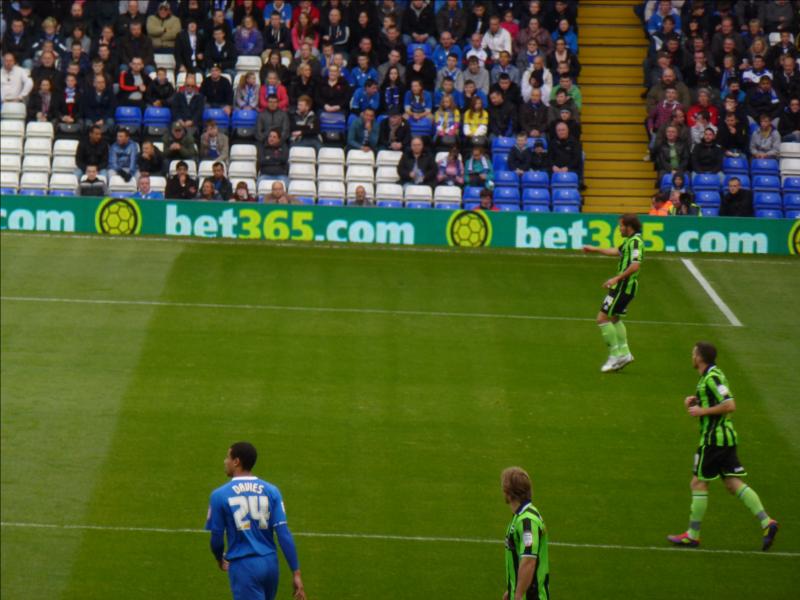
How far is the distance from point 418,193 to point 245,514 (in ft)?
50.1

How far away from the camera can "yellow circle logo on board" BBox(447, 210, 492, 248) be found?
21.8 metres

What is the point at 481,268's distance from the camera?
21312 mm

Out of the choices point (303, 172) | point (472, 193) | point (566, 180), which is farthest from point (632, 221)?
point (303, 172)

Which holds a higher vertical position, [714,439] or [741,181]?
[741,181]

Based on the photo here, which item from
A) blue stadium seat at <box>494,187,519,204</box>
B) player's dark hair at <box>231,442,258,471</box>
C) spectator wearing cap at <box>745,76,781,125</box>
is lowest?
player's dark hair at <box>231,442,258,471</box>

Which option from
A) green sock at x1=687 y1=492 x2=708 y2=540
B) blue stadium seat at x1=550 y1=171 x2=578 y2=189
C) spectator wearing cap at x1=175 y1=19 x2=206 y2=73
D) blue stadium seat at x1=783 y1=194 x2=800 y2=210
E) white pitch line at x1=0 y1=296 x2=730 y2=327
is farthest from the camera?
spectator wearing cap at x1=175 y1=19 x2=206 y2=73

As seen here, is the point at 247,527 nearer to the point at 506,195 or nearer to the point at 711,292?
the point at 711,292

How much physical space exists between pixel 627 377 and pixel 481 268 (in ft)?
15.7

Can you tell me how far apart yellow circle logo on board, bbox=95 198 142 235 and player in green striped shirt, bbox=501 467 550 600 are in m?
16.2

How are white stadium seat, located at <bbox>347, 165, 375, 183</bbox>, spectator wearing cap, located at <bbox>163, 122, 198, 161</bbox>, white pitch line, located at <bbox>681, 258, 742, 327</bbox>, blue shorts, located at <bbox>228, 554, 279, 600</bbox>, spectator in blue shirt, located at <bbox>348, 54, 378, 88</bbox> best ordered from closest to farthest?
blue shorts, located at <bbox>228, 554, 279, 600</bbox> < white pitch line, located at <bbox>681, 258, 742, 327</bbox> < spectator wearing cap, located at <bbox>163, 122, 198, 161</bbox> < white stadium seat, located at <bbox>347, 165, 375, 183</bbox> < spectator in blue shirt, located at <bbox>348, 54, 378, 88</bbox>

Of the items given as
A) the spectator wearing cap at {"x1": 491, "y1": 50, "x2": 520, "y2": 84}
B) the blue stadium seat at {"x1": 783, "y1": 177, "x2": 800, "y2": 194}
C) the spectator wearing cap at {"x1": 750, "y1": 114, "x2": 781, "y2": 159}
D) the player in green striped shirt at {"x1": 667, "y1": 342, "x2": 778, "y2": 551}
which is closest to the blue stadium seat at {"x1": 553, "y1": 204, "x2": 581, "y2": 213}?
the player in green striped shirt at {"x1": 667, "y1": 342, "x2": 778, "y2": 551}

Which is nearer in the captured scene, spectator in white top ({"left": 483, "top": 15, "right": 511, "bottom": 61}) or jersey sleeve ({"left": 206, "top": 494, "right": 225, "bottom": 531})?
jersey sleeve ({"left": 206, "top": 494, "right": 225, "bottom": 531})

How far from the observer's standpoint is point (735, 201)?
1128 centimetres

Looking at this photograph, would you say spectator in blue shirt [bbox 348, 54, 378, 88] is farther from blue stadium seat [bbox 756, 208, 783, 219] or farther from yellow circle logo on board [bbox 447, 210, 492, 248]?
blue stadium seat [bbox 756, 208, 783, 219]
